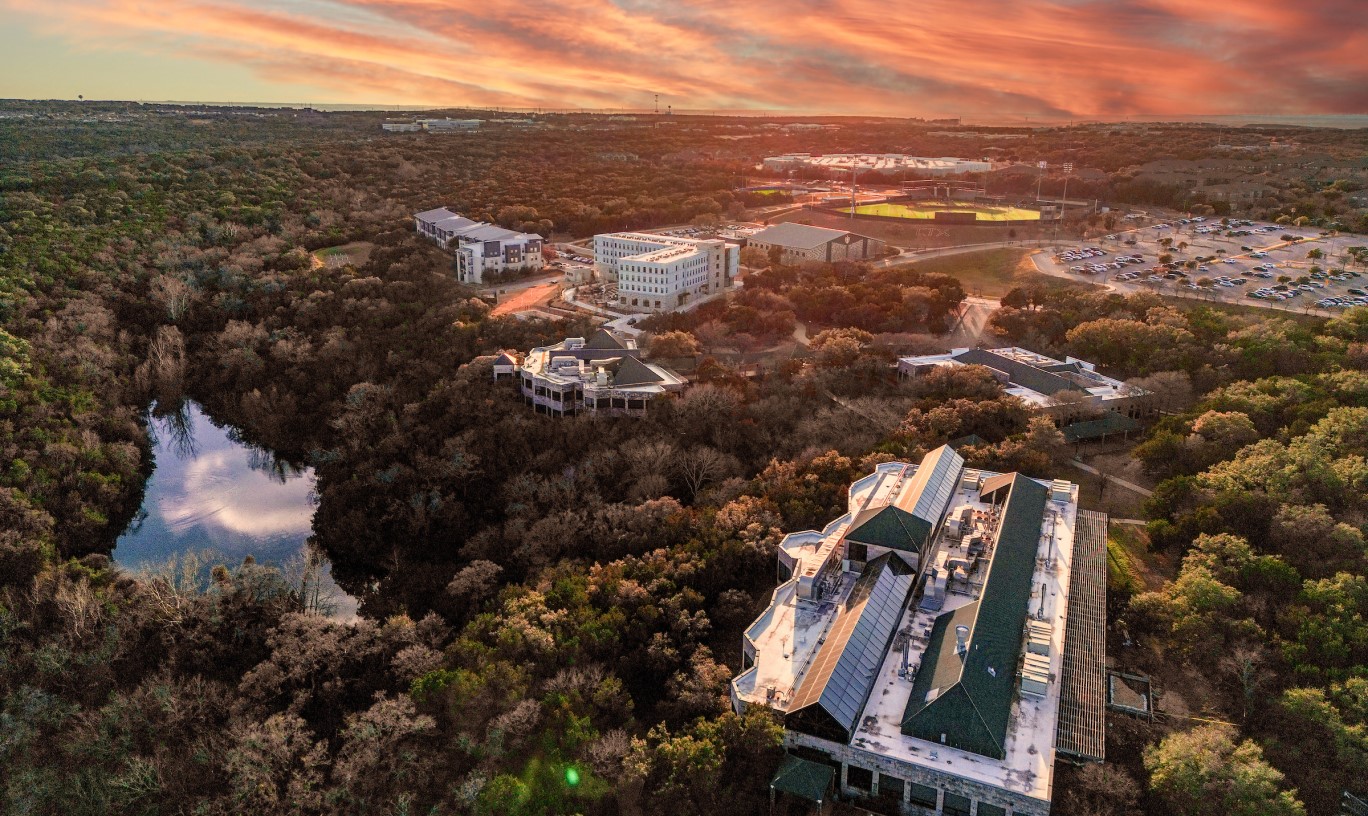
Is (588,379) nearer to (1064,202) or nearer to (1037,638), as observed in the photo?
(1037,638)

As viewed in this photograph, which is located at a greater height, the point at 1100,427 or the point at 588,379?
the point at 588,379

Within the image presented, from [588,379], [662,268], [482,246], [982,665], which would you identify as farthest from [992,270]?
[982,665]

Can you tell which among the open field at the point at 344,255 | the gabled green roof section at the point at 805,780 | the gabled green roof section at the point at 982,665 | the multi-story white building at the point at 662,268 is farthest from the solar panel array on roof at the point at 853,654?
the open field at the point at 344,255

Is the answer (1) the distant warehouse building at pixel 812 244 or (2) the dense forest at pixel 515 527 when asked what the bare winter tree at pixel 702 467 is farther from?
(1) the distant warehouse building at pixel 812 244

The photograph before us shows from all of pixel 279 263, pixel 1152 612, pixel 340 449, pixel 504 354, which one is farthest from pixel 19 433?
pixel 1152 612

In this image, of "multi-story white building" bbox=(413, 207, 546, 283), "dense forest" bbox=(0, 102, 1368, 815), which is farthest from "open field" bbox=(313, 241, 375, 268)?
"multi-story white building" bbox=(413, 207, 546, 283)
